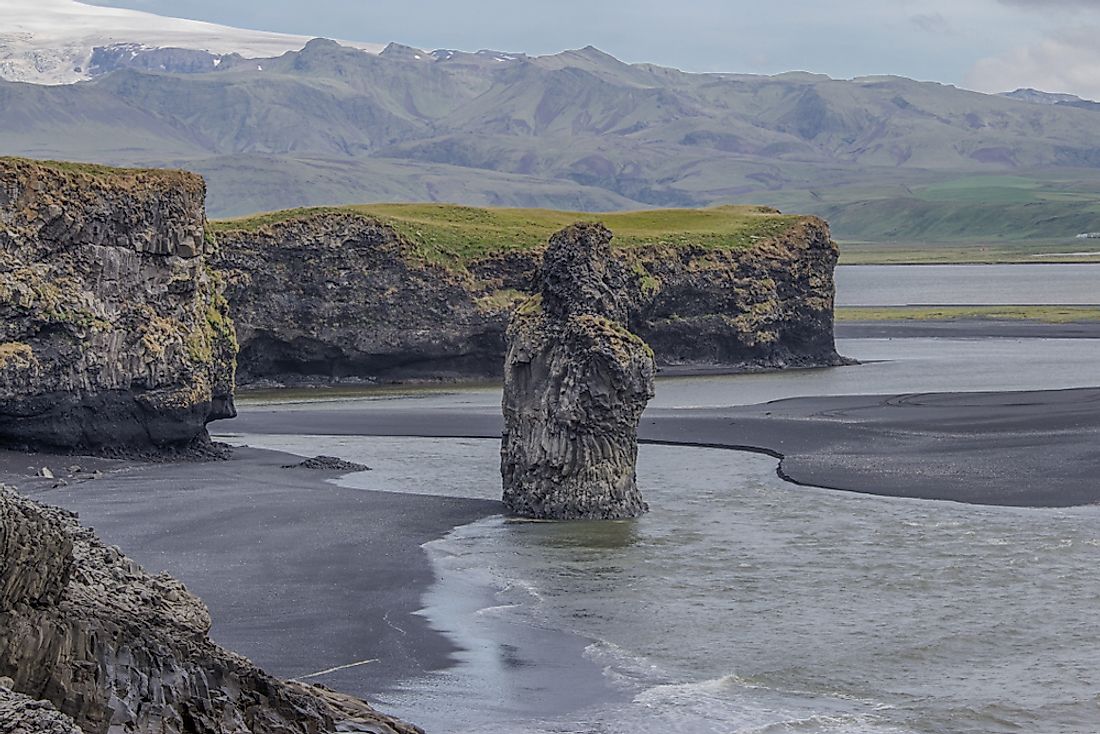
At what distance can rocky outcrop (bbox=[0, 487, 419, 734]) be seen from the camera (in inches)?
442

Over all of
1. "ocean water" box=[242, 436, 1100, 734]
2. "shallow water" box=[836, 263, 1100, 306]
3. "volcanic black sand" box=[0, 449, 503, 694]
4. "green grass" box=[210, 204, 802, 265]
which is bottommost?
"ocean water" box=[242, 436, 1100, 734]

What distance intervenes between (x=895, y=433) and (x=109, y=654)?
4301 centimetres

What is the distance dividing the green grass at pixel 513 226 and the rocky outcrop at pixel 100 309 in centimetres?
3160

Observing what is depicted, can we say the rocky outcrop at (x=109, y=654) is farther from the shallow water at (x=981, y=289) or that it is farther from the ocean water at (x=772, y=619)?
the shallow water at (x=981, y=289)

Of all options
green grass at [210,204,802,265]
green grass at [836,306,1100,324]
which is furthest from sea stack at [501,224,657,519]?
green grass at [836,306,1100,324]

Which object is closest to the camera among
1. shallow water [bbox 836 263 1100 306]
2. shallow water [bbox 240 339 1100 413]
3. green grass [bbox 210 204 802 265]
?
shallow water [bbox 240 339 1100 413]

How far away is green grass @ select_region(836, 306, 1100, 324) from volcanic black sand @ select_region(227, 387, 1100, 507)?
51808 millimetres

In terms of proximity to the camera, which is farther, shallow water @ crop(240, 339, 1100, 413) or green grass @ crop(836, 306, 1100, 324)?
green grass @ crop(836, 306, 1100, 324)

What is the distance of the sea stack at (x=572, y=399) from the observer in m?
36.1

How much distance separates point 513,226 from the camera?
91.4 metres

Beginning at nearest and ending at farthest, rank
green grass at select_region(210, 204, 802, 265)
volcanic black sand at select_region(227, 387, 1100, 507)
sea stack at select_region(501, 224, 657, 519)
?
sea stack at select_region(501, 224, 657, 519)
volcanic black sand at select_region(227, 387, 1100, 507)
green grass at select_region(210, 204, 802, 265)

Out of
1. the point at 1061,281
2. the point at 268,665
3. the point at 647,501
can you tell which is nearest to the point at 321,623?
the point at 268,665

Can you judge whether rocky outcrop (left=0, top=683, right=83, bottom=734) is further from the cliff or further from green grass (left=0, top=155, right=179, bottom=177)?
the cliff

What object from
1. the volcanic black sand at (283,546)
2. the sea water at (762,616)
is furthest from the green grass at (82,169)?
the sea water at (762,616)
